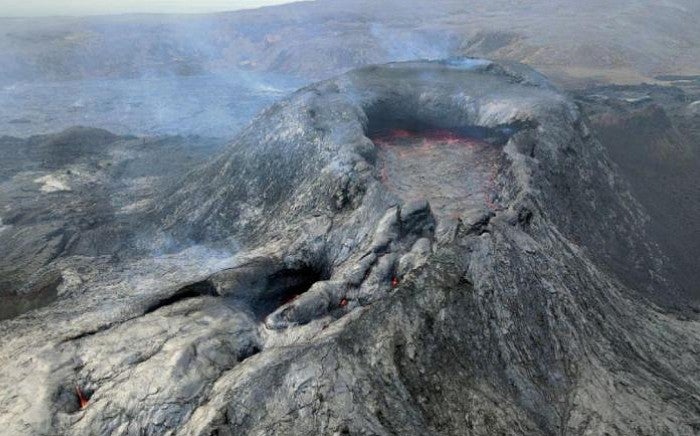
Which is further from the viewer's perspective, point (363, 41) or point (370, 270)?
point (363, 41)

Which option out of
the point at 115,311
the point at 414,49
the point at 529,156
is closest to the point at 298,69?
the point at 414,49

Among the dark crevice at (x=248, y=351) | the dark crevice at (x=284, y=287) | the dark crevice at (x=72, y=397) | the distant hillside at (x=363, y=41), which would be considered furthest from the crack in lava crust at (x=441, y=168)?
the distant hillside at (x=363, y=41)

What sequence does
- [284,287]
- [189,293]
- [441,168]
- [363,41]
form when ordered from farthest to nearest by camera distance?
1. [363,41]
2. [441,168]
3. [284,287]
4. [189,293]

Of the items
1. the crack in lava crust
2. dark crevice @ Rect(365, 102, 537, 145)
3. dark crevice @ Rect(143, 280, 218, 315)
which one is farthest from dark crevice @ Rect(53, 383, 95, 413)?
dark crevice @ Rect(365, 102, 537, 145)

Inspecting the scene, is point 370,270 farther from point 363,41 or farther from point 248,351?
point 363,41

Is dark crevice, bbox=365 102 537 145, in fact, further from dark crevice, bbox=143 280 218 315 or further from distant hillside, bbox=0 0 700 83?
distant hillside, bbox=0 0 700 83

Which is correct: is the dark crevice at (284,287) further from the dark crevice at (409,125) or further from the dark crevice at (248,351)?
the dark crevice at (409,125)

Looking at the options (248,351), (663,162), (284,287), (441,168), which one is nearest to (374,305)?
(248,351)
